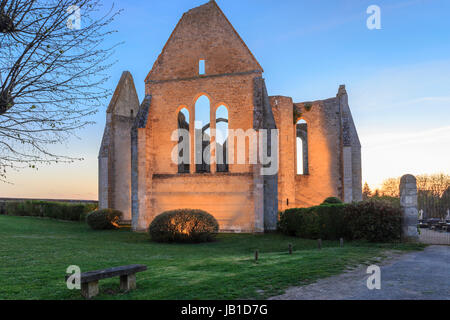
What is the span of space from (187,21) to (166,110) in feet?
17.5

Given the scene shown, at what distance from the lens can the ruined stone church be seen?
18500 millimetres

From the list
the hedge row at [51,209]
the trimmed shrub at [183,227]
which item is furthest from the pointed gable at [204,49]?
the hedge row at [51,209]

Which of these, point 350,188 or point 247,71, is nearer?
point 247,71

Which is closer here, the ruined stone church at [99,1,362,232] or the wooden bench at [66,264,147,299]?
the wooden bench at [66,264,147,299]

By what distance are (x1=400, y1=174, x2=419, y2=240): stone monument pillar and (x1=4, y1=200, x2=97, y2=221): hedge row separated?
22.5 m

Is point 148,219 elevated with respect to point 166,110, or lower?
lower

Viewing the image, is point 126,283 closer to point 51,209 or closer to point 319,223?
point 319,223

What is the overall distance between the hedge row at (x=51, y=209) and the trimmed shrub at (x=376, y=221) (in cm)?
2081

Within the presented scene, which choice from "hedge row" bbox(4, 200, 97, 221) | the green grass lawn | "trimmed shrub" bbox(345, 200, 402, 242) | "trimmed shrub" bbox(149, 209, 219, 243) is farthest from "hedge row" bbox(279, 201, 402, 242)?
"hedge row" bbox(4, 200, 97, 221)

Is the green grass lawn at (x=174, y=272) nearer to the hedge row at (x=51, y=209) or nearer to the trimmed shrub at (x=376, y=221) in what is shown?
the trimmed shrub at (x=376, y=221)

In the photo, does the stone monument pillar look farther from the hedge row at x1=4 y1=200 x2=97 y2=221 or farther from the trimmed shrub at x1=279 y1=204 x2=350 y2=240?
the hedge row at x1=4 y1=200 x2=97 y2=221

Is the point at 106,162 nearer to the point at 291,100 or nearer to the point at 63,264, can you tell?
the point at 291,100

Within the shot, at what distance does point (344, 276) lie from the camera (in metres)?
6.45
